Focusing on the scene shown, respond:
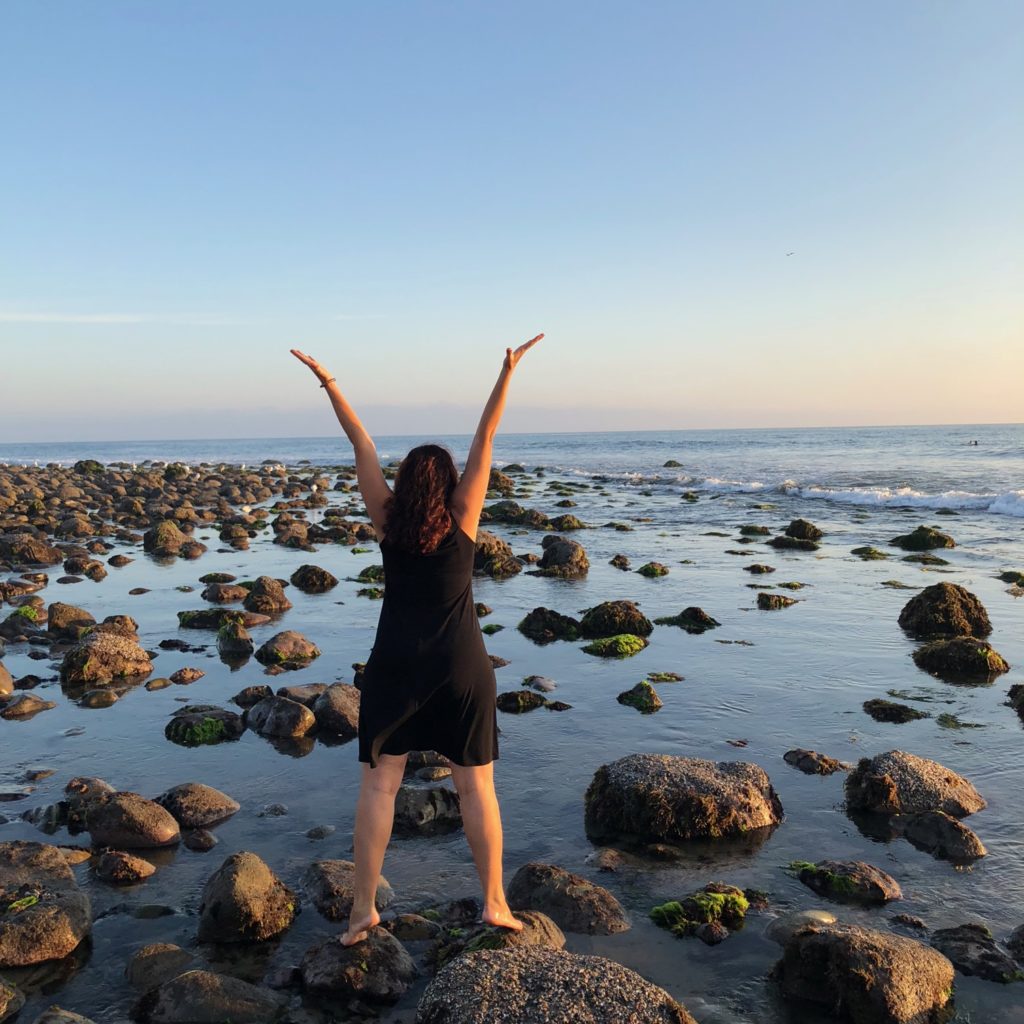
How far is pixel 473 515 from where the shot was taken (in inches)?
189

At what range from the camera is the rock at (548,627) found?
496 inches

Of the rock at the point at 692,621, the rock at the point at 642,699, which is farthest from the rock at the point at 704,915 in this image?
the rock at the point at 692,621

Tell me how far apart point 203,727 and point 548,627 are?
5.69 meters

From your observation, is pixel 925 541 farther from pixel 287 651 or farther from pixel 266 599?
pixel 287 651

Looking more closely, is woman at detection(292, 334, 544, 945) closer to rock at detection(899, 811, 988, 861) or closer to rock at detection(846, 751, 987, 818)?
rock at detection(899, 811, 988, 861)

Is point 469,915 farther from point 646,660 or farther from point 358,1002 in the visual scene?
point 646,660

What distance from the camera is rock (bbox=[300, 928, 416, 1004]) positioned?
174 inches

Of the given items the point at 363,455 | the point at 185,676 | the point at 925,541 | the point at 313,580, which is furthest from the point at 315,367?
the point at 925,541

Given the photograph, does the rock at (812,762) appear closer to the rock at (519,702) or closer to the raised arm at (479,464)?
the rock at (519,702)

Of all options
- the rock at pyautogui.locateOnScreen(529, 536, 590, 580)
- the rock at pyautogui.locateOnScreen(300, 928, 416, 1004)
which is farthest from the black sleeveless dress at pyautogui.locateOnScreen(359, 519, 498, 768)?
the rock at pyautogui.locateOnScreen(529, 536, 590, 580)

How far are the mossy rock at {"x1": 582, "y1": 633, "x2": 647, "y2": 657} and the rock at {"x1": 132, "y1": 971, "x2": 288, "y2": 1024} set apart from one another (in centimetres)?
761

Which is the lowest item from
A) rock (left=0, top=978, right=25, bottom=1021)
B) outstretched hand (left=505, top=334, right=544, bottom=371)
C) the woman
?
rock (left=0, top=978, right=25, bottom=1021)

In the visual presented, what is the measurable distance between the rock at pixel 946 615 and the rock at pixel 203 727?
9.29 metres

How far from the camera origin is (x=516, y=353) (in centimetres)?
505
